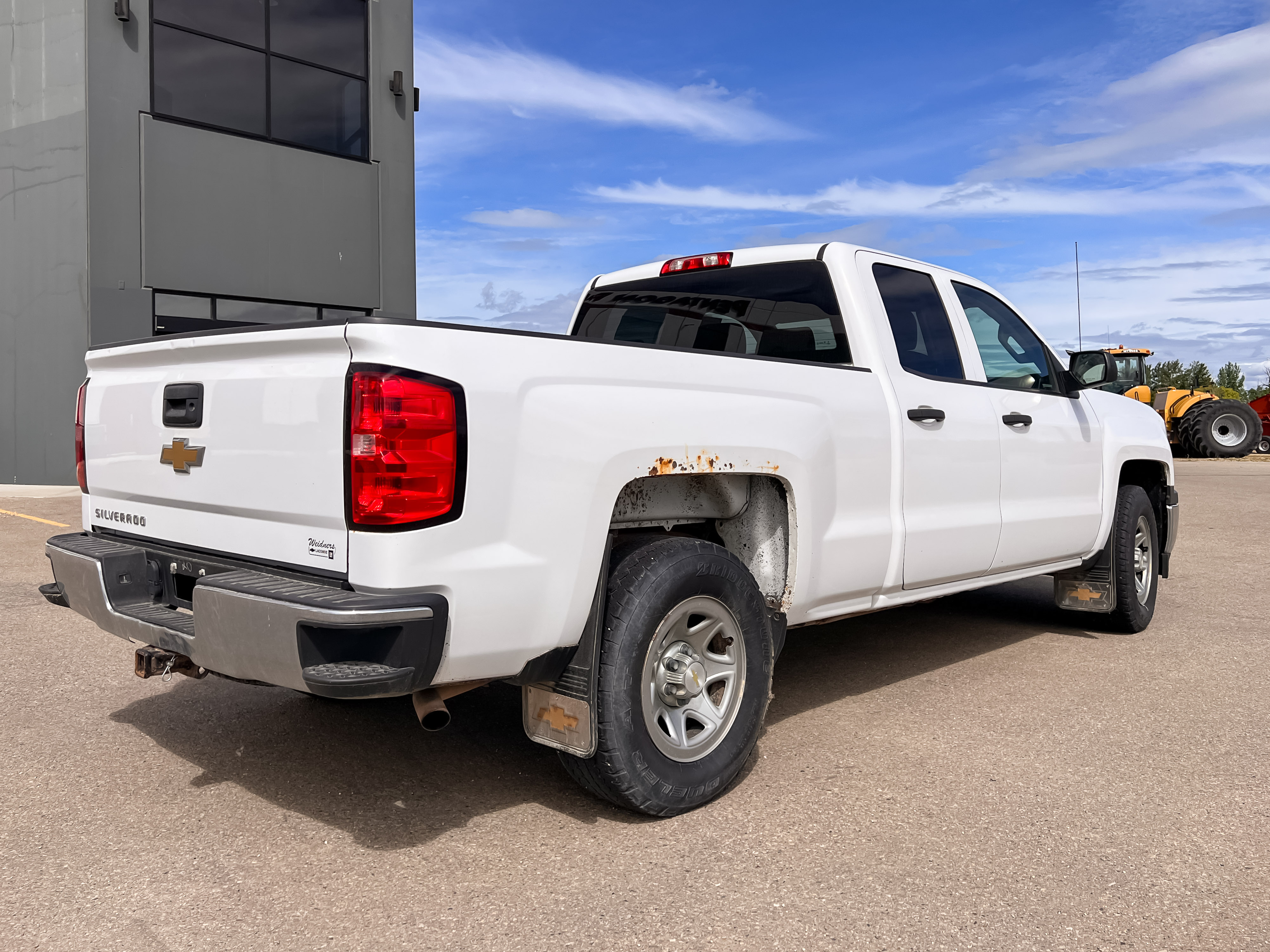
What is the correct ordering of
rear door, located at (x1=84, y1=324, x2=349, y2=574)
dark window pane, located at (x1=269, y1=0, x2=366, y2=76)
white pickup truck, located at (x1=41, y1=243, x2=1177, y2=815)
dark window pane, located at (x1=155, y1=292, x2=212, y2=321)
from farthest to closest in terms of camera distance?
1. dark window pane, located at (x1=269, y1=0, x2=366, y2=76)
2. dark window pane, located at (x1=155, y1=292, x2=212, y2=321)
3. rear door, located at (x1=84, y1=324, x2=349, y2=574)
4. white pickup truck, located at (x1=41, y1=243, x2=1177, y2=815)

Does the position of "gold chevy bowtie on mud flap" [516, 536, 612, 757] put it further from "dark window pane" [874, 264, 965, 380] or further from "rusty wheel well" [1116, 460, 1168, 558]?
"rusty wheel well" [1116, 460, 1168, 558]

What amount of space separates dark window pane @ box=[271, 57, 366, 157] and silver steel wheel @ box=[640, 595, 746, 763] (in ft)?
52.2

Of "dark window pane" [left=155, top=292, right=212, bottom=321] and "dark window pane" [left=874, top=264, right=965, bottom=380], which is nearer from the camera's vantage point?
"dark window pane" [left=874, top=264, right=965, bottom=380]

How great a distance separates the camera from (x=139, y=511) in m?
3.76

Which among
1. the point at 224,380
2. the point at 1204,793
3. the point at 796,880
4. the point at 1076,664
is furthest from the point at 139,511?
the point at 1076,664

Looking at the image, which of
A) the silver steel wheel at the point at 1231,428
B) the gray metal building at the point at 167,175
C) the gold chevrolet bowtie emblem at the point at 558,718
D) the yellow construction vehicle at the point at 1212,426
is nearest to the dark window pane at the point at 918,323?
the gold chevrolet bowtie emblem at the point at 558,718

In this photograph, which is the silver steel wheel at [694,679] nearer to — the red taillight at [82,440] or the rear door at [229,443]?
the rear door at [229,443]

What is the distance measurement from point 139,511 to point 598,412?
1753 millimetres

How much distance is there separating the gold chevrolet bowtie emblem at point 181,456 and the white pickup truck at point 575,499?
0.07ft

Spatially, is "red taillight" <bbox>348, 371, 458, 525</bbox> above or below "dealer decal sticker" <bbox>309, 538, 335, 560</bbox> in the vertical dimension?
above

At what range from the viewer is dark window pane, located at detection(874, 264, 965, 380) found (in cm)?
475

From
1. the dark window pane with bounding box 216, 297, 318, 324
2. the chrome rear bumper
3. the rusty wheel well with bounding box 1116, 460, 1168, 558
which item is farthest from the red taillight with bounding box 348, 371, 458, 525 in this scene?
the dark window pane with bounding box 216, 297, 318, 324

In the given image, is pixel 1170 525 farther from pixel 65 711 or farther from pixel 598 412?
pixel 65 711

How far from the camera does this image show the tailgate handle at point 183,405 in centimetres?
340
